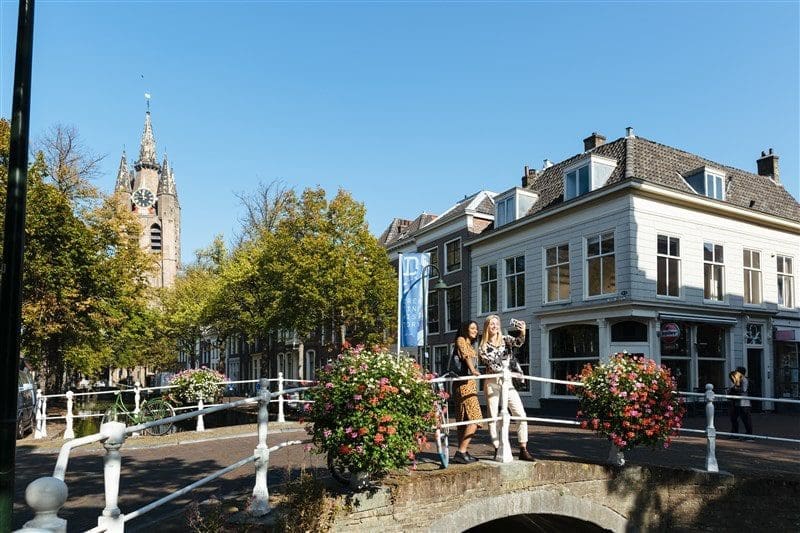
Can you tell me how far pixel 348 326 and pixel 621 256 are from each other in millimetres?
13903

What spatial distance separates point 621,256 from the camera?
20438mm

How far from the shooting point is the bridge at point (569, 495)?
595 cm

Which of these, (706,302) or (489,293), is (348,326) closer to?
(489,293)

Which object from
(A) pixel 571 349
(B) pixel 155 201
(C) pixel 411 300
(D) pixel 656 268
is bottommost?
(A) pixel 571 349

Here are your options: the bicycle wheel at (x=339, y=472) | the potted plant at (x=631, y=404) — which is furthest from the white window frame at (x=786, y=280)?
the bicycle wheel at (x=339, y=472)

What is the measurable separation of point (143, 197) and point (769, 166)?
80827 millimetres

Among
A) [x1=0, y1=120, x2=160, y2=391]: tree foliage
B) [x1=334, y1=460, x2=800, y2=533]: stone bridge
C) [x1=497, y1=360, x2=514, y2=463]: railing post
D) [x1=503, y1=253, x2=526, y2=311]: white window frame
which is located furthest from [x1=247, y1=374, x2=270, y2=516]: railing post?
[x1=503, y1=253, x2=526, y2=311]: white window frame

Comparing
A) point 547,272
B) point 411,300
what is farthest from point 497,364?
point 547,272

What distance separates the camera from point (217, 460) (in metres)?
9.57

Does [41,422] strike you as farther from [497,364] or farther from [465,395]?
[497,364]

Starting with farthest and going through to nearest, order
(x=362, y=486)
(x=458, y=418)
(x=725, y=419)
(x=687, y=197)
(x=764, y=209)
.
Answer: (x=764, y=209) → (x=687, y=197) → (x=725, y=419) → (x=458, y=418) → (x=362, y=486)

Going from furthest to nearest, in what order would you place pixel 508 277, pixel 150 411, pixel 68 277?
pixel 508 277 → pixel 68 277 → pixel 150 411

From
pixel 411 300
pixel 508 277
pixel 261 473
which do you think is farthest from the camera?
pixel 508 277

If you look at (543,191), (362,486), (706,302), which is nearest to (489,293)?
(543,191)
